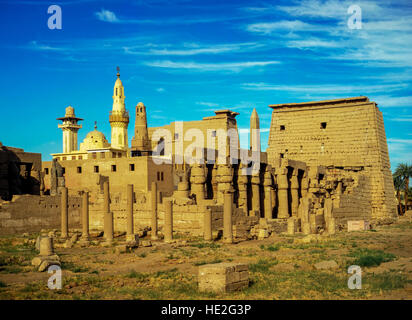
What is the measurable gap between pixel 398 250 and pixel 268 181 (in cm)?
1535

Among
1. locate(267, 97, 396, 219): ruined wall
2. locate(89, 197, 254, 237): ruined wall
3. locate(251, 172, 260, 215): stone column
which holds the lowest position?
locate(89, 197, 254, 237): ruined wall

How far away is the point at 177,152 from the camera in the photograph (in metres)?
48.5

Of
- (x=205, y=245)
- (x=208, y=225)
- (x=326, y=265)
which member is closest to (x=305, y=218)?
(x=208, y=225)

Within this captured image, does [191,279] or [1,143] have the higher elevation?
[1,143]

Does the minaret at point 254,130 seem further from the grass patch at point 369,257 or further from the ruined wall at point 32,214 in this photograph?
the grass patch at point 369,257

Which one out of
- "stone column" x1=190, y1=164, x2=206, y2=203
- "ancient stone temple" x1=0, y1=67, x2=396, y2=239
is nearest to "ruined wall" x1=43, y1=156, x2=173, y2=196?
"ancient stone temple" x1=0, y1=67, x2=396, y2=239

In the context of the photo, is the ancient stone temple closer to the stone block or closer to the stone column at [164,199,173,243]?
the stone column at [164,199,173,243]

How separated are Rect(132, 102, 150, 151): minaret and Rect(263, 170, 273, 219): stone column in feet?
35.8

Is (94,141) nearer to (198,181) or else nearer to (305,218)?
(198,181)

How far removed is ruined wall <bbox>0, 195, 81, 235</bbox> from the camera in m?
27.8

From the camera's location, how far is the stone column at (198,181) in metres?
29.1

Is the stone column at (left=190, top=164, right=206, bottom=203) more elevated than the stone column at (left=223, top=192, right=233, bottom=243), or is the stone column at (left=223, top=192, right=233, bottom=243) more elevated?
the stone column at (left=190, top=164, right=206, bottom=203)
